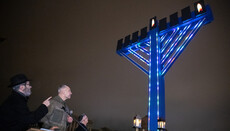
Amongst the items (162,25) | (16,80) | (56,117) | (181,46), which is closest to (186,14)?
(162,25)

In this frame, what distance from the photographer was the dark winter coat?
4.81ft

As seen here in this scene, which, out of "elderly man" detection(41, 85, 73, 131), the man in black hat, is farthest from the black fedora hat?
"elderly man" detection(41, 85, 73, 131)

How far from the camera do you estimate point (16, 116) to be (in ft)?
4.89

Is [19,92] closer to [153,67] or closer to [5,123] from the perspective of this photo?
[5,123]

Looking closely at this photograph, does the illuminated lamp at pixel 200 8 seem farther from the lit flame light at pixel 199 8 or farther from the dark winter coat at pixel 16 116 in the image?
the dark winter coat at pixel 16 116

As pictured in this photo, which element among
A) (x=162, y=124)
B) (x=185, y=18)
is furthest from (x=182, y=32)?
(x=162, y=124)

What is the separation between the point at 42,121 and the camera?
1.71 metres

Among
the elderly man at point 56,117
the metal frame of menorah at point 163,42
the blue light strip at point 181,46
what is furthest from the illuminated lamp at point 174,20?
the elderly man at point 56,117

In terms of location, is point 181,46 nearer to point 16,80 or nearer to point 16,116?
point 16,80

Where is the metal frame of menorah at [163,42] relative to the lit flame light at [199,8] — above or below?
below

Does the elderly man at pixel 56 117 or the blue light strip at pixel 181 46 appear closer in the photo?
the elderly man at pixel 56 117

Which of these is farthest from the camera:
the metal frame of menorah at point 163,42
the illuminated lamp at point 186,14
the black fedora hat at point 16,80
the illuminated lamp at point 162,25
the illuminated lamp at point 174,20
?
the illuminated lamp at point 162,25

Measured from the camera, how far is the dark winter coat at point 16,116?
1467 millimetres

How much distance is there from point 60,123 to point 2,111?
601 millimetres
